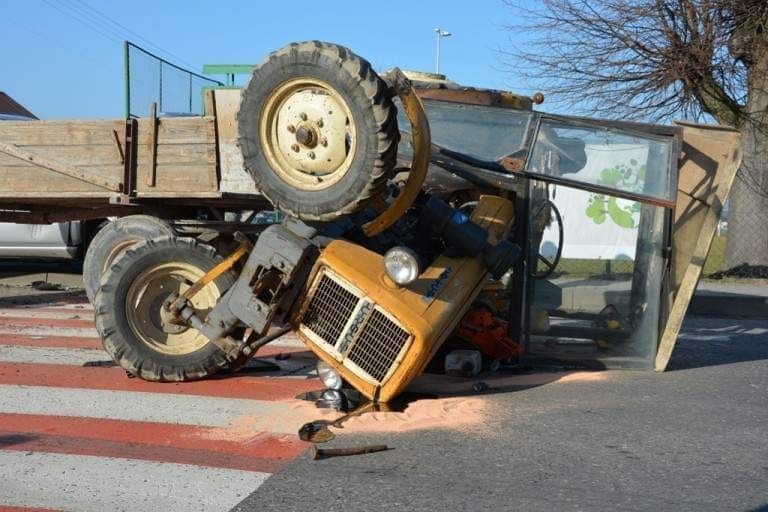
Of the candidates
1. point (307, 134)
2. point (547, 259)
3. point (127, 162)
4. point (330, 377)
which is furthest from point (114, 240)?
point (547, 259)

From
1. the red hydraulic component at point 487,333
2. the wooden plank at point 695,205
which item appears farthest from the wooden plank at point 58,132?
the wooden plank at point 695,205

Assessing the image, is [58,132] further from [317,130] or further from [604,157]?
[604,157]

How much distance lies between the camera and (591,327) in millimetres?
7707

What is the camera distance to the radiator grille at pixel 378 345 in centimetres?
567

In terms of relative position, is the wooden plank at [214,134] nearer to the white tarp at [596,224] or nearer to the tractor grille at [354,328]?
the tractor grille at [354,328]

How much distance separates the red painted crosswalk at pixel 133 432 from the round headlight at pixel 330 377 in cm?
27

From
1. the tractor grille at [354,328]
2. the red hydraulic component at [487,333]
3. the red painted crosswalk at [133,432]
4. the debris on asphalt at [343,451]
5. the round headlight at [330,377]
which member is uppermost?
the tractor grille at [354,328]

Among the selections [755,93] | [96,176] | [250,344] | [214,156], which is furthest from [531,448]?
[755,93]

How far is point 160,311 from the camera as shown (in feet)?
22.0

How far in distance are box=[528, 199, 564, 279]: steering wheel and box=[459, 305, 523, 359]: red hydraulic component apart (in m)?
0.57

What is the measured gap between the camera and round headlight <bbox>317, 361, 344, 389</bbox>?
243 inches

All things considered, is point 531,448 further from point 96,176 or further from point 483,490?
point 96,176

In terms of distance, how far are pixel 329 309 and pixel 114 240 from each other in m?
3.34

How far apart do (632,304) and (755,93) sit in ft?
30.2
